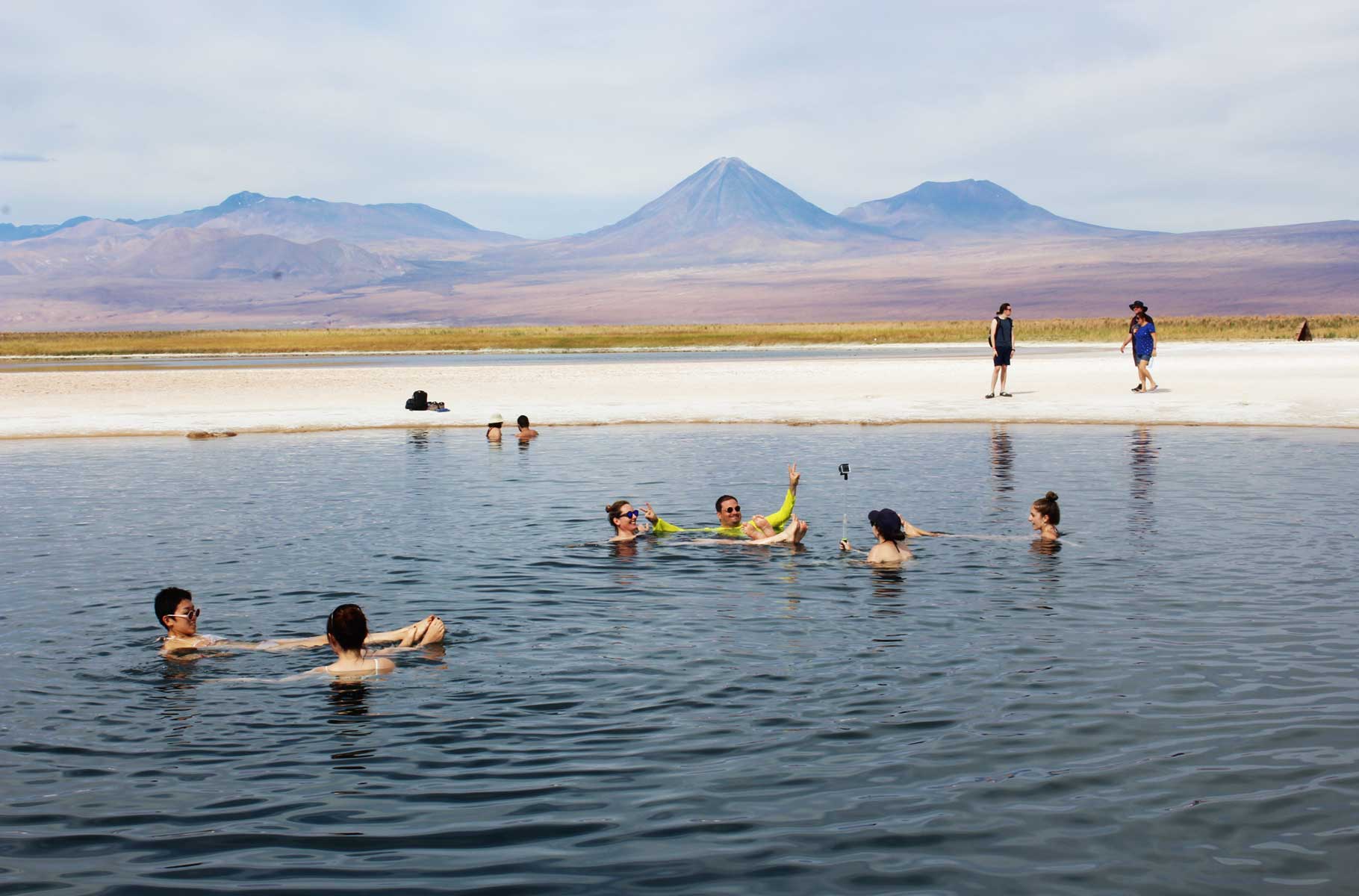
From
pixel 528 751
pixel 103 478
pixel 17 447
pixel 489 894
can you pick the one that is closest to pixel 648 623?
pixel 528 751

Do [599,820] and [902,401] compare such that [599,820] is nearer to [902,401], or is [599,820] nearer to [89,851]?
[89,851]

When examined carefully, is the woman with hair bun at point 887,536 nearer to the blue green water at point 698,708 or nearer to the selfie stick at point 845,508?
the blue green water at point 698,708

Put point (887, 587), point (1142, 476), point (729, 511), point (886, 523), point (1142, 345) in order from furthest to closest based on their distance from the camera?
point (1142, 345) < point (1142, 476) < point (729, 511) < point (886, 523) < point (887, 587)

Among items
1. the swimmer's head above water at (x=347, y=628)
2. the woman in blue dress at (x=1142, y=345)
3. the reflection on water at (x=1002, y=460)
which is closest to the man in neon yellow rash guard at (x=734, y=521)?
the reflection on water at (x=1002, y=460)

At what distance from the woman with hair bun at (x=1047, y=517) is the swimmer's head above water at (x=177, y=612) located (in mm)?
9662

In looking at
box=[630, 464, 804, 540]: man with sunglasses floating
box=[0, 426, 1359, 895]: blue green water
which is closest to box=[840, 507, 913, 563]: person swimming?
box=[0, 426, 1359, 895]: blue green water

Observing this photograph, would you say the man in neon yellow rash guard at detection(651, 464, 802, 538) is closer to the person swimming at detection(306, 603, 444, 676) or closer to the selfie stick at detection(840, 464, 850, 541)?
the selfie stick at detection(840, 464, 850, 541)

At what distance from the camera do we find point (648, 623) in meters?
12.5

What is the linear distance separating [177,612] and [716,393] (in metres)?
33.0

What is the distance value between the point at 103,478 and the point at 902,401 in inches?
907

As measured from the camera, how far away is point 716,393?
4388cm

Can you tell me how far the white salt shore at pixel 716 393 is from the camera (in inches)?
1357

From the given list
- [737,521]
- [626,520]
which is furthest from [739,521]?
[626,520]

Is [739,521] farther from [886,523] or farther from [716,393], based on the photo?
[716,393]
